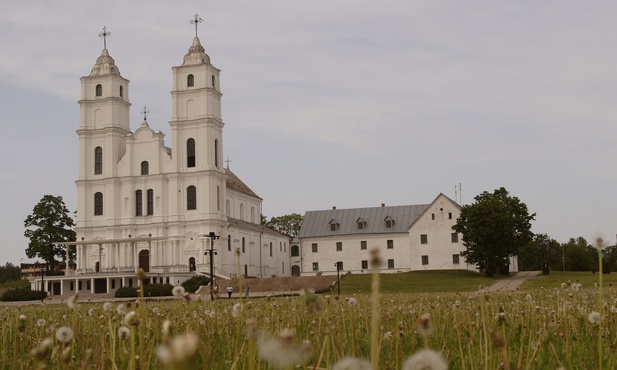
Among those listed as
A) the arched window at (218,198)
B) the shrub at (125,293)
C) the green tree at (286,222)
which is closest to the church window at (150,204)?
the arched window at (218,198)

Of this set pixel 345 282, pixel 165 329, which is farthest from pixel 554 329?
pixel 345 282

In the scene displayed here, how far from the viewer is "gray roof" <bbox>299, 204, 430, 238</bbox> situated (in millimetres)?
86750

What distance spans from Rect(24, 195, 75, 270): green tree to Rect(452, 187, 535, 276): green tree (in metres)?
44.4

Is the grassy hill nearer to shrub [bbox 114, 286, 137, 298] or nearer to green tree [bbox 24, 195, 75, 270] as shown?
shrub [bbox 114, 286, 137, 298]

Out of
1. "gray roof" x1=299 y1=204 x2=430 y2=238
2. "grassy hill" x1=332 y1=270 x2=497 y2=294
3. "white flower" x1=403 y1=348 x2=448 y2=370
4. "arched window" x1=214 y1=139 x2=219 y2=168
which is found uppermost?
"arched window" x1=214 y1=139 x2=219 y2=168

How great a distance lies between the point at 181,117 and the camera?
73375mm

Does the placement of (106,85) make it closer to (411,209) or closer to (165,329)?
(411,209)

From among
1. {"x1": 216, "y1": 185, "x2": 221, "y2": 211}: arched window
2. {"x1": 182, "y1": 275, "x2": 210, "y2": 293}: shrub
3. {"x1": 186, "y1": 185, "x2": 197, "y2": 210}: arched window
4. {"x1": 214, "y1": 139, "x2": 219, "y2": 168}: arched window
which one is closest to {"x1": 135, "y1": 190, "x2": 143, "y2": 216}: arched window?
{"x1": 186, "y1": 185, "x2": 197, "y2": 210}: arched window

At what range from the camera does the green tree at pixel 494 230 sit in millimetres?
64750

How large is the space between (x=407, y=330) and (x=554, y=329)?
4.29 ft

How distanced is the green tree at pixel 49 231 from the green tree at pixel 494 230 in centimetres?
4442

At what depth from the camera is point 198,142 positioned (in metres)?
72.6

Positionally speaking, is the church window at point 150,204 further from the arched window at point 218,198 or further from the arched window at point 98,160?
the arched window at point 218,198

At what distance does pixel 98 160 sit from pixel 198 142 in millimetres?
11263
